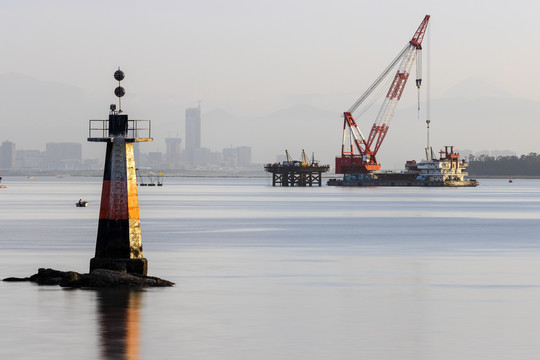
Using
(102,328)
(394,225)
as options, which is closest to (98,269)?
(102,328)

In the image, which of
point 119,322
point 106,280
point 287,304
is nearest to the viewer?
point 119,322

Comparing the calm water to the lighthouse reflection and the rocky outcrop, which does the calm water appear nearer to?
the lighthouse reflection

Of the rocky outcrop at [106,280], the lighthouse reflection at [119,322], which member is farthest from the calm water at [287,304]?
the rocky outcrop at [106,280]

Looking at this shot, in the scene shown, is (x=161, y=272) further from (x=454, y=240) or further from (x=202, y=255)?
(x=454, y=240)

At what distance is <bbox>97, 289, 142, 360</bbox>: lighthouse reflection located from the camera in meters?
23.5

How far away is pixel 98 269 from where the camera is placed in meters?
34.5

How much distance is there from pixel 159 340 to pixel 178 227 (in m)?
55.6

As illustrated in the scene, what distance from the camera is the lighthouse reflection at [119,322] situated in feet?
77.0

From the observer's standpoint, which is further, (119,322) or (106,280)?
(106,280)

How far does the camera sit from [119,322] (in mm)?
27891

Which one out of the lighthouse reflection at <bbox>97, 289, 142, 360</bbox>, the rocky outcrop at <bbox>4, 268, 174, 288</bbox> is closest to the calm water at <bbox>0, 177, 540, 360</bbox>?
the lighthouse reflection at <bbox>97, 289, 142, 360</bbox>

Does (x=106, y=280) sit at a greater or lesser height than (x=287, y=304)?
greater

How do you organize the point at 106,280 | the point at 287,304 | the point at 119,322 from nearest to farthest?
1. the point at 119,322
2. the point at 287,304
3. the point at 106,280

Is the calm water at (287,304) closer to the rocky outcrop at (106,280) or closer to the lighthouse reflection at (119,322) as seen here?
the lighthouse reflection at (119,322)
